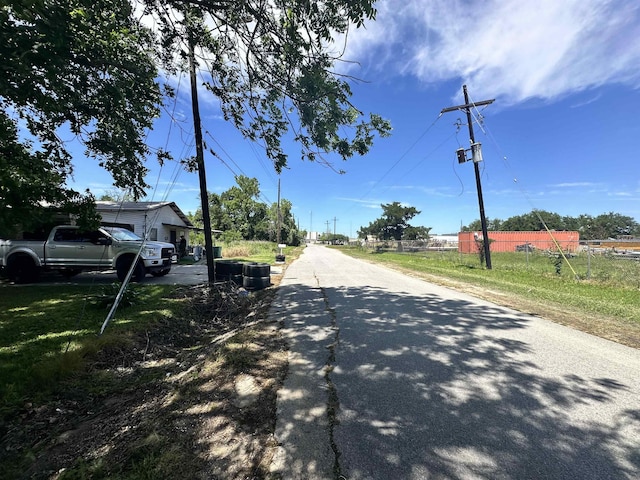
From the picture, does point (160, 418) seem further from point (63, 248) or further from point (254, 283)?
point (63, 248)

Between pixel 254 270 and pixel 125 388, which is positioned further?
pixel 254 270

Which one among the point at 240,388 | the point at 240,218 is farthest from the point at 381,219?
the point at 240,388

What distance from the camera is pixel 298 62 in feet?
15.7

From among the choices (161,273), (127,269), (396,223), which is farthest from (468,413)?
(396,223)

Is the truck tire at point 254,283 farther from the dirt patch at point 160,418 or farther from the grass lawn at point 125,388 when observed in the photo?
the dirt patch at point 160,418

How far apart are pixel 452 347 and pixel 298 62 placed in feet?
16.1

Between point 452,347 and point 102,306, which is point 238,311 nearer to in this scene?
point 102,306

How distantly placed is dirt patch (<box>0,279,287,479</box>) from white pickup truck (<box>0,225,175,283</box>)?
21.8 feet

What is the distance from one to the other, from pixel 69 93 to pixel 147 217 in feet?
52.0

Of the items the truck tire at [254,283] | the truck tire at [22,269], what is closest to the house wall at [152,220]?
the truck tire at [22,269]

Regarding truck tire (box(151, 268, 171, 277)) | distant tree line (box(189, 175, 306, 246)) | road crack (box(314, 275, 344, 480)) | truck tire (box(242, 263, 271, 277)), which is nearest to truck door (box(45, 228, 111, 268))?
truck tire (box(151, 268, 171, 277))

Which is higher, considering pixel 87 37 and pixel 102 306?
pixel 87 37

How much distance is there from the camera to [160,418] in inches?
115

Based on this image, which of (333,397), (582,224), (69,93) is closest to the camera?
(333,397)
